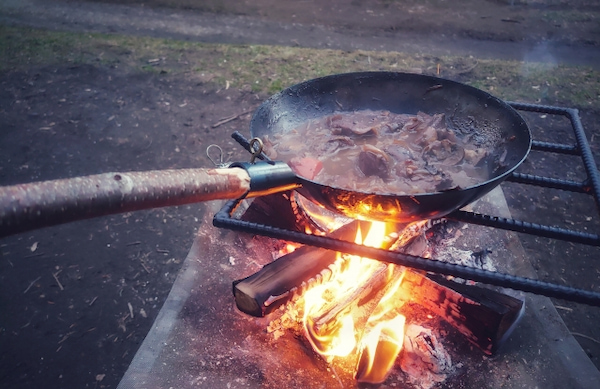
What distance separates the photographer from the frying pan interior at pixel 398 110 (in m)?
1.95

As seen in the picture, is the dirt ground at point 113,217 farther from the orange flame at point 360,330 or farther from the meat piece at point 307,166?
the meat piece at point 307,166

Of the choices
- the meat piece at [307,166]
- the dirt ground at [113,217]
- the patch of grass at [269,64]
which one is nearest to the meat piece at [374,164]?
Result: the meat piece at [307,166]

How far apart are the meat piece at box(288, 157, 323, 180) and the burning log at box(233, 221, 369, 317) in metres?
0.55

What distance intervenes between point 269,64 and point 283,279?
17.8ft

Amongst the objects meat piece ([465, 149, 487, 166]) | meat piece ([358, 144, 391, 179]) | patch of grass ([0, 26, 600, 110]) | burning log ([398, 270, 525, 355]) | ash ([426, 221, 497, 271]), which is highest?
meat piece ([358, 144, 391, 179])

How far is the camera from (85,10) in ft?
30.7

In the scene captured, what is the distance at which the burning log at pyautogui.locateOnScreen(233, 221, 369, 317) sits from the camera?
2.24 m

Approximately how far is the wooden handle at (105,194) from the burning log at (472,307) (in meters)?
1.46

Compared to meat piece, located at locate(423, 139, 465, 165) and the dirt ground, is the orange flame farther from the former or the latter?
the dirt ground

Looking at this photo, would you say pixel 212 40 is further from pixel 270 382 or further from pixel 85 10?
pixel 270 382

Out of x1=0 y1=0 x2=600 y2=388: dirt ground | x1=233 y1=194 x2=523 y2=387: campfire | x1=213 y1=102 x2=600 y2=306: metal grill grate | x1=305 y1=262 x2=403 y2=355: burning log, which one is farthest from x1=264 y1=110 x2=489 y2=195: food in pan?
x1=0 y1=0 x2=600 y2=388: dirt ground

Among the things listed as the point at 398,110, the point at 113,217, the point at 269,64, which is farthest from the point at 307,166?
the point at 269,64

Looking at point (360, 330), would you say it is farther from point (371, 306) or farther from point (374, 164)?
point (374, 164)

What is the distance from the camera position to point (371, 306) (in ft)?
8.60
